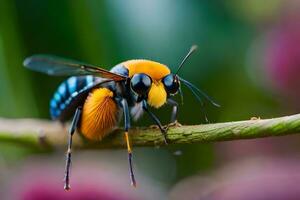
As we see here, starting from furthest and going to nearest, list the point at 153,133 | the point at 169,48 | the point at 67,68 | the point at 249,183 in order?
1. the point at 169,48
2. the point at 249,183
3. the point at 67,68
4. the point at 153,133

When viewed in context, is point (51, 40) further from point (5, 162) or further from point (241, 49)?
point (241, 49)

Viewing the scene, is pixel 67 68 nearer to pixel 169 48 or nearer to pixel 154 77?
pixel 154 77

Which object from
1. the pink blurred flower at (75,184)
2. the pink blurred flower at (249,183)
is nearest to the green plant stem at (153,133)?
the pink blurred flower at (75,184)

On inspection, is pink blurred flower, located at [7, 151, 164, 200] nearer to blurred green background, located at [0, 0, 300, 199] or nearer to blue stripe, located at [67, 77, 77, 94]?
blurred green background, located at [0, 0, 300, 199]

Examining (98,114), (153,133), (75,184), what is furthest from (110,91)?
(75,184)

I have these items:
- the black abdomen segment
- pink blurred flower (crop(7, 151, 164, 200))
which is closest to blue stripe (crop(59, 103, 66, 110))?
the black abdomen segment

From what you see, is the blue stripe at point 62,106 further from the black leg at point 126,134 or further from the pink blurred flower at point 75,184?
the pink blurred flower at point 75,184
